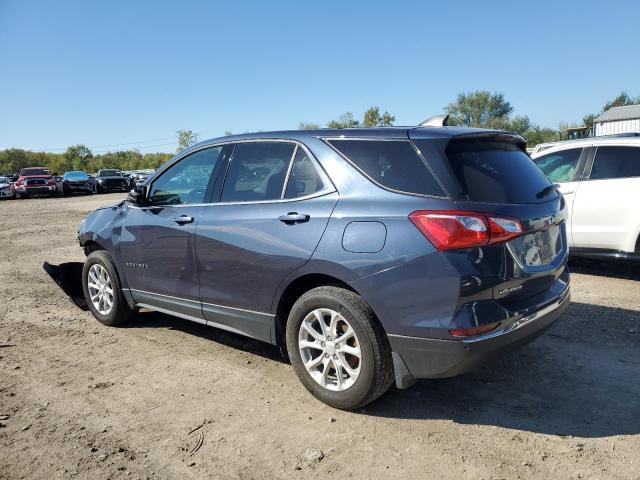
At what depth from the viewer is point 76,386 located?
3922 mm

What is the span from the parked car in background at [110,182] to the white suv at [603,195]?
30189 mm

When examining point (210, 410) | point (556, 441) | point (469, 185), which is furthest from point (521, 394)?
point (210, 410)

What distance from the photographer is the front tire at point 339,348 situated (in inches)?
124

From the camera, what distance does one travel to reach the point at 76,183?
31.3 m

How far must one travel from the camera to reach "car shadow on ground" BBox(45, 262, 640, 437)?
3215mm

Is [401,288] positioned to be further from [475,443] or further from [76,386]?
[76,386]

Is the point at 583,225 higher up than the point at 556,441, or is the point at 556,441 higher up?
the point at 583,225

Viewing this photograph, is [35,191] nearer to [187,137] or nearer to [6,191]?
[6,191]

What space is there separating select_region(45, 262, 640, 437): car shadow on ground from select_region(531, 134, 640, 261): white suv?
1.80 meters

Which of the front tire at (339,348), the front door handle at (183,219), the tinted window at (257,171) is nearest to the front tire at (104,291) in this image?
the front door handle at (183,219)

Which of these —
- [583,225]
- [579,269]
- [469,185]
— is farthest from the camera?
[579,269]

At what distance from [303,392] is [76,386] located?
1.71 metres

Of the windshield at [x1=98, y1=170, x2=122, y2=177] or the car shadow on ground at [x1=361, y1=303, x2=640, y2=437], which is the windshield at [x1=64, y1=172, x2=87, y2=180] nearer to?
the windshield at [x1=98, y1=170, x2=122, y2=177]

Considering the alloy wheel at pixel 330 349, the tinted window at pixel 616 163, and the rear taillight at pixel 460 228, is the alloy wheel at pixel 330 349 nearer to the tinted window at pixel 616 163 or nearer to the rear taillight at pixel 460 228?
the rear taillight at pixel 460 228
